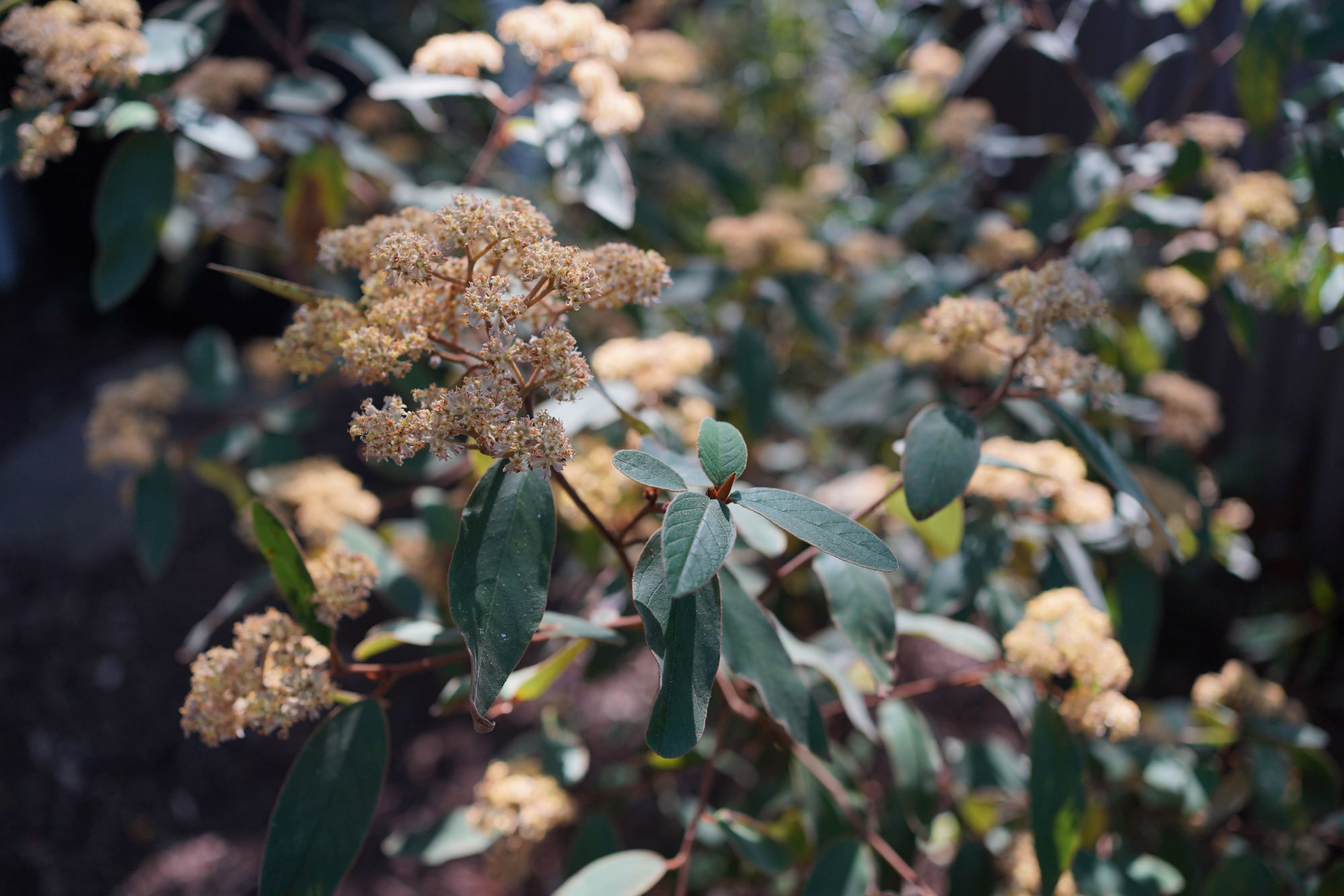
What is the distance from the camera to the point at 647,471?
0.69m

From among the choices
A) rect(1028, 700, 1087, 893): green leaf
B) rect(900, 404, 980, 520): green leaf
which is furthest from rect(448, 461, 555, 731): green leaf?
→ rect(1028, 700, 1087, 893): green leaf

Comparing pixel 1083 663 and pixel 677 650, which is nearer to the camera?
pixel 677 650

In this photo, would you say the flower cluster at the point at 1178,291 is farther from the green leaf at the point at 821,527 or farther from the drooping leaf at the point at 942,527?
the green leaf at the point at 821,527

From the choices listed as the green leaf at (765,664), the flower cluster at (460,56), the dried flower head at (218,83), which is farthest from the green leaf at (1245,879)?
the dried flower head at (218,83)

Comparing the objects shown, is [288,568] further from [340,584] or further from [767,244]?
[767,244]

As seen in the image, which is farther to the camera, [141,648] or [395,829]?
[141,648]

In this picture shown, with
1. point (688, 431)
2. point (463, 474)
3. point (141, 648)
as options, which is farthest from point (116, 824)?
point (688, 431)

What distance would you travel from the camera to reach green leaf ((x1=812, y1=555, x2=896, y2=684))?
98 centimetres

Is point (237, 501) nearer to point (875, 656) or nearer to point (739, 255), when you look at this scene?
point (739, 255)

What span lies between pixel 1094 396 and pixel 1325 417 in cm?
212

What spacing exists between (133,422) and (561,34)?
1.19 meters

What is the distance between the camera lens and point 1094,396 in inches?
37.1

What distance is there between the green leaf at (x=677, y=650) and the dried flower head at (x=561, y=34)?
Answer: 3.07 ft

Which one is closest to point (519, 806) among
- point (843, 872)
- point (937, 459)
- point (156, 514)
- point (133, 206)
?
point (843, 872)
